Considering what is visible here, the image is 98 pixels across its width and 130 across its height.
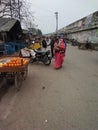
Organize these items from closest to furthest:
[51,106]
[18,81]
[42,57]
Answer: [51,106], [18,81], [42,57]

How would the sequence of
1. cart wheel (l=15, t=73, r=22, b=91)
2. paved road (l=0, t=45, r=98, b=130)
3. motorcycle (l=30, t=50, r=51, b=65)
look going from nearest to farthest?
paved road (l=0, t=45, r=98, b=130) < cart wheel (l=15, t=73, r=22, b=91) < motorcycle (l=30, t=50, r=51, b=65)

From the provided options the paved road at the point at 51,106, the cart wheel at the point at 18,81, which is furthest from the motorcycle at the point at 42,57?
the cart wheel at the point at 18,81

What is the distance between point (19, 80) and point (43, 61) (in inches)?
255

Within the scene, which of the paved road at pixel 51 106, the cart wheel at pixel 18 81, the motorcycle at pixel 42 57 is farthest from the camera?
the motorcycle at pixel 42 57

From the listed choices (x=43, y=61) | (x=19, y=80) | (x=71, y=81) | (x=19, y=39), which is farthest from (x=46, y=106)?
(x=19, y=39)

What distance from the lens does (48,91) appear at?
25.3 feet

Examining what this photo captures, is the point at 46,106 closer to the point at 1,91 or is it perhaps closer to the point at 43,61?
the point at 1,91

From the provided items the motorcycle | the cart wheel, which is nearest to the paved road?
the cart wheel

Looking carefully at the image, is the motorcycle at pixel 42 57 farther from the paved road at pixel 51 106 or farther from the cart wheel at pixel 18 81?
the cart wheel at pixel 18 81

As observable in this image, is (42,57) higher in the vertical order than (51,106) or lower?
higher

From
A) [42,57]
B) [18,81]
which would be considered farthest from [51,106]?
[42,57]

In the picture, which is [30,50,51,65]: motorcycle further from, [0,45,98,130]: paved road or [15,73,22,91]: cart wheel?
[15,73,22,91]: cart wheel

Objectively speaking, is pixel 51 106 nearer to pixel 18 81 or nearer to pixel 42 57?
pixel 18 81

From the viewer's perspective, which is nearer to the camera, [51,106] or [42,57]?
[51,106]
